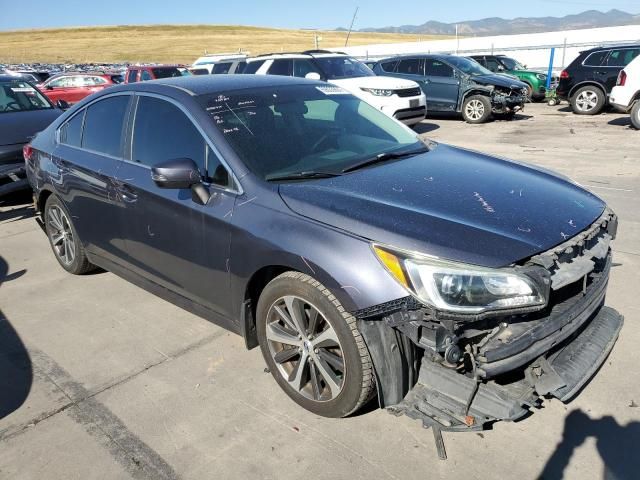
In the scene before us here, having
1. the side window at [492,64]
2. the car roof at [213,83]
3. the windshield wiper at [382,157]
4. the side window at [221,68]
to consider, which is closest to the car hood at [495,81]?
the side window at [492,64]

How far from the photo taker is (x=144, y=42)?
71.9 meters

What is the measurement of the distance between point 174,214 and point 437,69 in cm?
1293

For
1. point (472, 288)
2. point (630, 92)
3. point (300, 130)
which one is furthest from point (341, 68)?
point (472, 288)

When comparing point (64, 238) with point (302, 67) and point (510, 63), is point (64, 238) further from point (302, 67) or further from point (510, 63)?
point (510, 63)

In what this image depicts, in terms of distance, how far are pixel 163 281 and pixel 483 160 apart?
2.35 metres

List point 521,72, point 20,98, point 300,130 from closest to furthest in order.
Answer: point 300,130
point 20,98
point 521,72

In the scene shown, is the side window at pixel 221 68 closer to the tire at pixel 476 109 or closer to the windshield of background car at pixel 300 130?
the tire at pixel 476 109

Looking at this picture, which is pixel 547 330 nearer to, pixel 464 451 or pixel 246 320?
pixel 464 451

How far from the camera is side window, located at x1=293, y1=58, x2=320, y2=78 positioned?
40.1ft

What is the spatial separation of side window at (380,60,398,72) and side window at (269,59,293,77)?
13.9 ft

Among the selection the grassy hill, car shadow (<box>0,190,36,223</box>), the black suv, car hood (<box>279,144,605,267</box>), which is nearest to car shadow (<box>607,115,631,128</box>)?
the black suv

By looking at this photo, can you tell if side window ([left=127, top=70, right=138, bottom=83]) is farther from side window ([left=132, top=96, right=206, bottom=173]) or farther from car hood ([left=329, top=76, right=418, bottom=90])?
side window ([left=132, top=96, right=206, bottom=173])

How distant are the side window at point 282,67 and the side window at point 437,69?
4.50 m

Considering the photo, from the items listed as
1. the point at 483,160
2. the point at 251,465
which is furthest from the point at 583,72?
the point at 251,465
